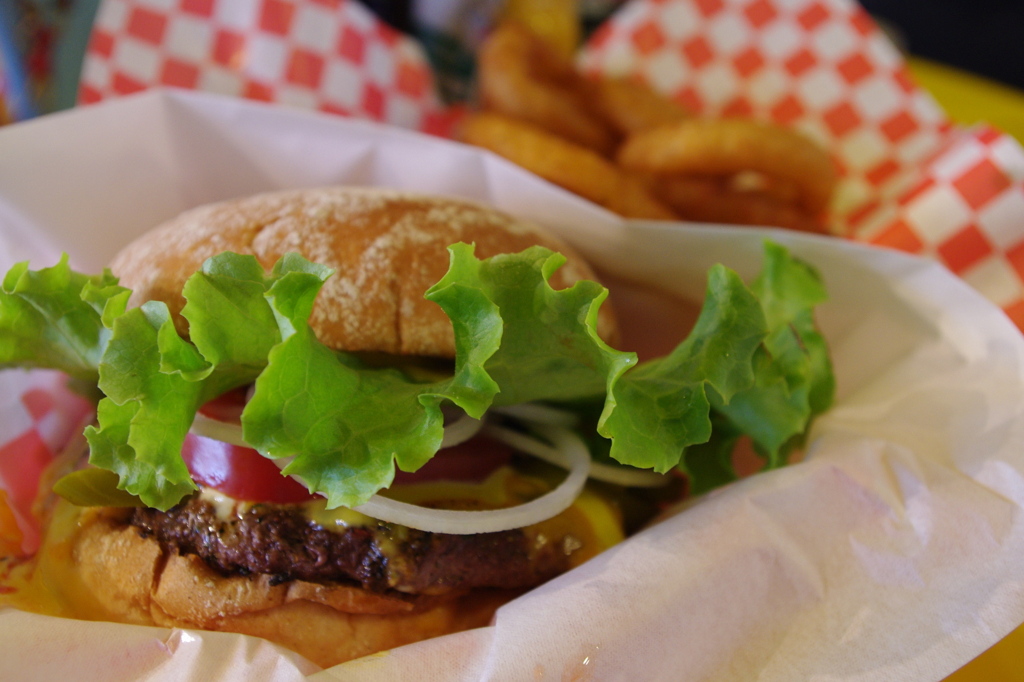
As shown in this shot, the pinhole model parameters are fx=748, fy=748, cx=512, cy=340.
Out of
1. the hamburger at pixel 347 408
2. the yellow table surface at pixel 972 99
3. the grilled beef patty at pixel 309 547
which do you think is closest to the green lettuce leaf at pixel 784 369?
the hamburger at pixel 347 408

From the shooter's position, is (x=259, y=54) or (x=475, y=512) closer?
(x=475, y=512)

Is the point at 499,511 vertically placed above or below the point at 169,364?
below

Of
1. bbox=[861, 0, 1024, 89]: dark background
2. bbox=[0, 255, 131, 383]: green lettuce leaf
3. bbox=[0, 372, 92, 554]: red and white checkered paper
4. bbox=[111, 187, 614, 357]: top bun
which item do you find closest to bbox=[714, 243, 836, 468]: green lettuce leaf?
bbox=[111, 187, 614, 357]: top bun

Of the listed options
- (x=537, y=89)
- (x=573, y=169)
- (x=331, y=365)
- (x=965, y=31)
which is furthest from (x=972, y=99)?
(x=331, y=365)

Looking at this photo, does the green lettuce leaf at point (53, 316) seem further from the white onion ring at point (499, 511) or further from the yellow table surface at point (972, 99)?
the yellow table surface at point (972, 99)

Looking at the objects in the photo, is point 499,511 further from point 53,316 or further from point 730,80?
point 730,80
